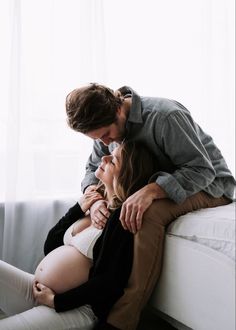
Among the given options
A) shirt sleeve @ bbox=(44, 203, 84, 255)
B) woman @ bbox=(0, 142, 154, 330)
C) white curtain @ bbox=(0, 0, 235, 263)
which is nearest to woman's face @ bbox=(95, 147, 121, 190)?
woman @ bbox=(0, 142, 154, 330)

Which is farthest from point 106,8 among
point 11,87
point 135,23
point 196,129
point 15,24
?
point 196,129

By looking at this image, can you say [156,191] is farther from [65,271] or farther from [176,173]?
[65,271]

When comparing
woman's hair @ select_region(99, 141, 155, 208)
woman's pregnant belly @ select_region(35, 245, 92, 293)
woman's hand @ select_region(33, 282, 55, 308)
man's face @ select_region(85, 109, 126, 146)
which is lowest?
woman's hand @ select_region(33, 282, 55, 308)

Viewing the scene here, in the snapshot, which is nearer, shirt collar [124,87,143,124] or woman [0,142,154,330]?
woman [0,142,154,330]

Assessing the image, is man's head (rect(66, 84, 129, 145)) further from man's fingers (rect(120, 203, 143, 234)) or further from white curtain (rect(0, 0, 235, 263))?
white curtain (rect(0, 0, 235, 263))

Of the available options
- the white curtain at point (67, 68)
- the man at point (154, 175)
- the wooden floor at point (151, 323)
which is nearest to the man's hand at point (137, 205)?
the man at point (154, 175)

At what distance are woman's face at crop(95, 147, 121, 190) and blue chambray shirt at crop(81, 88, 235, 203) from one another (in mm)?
91

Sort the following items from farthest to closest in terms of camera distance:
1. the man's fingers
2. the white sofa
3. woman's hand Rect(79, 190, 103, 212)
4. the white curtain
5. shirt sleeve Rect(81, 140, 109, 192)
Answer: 1. the white curtain
2. shirt sleeve Rect(81, 140, 109, 192)
3. woman's hand Rect(79, 190, 103, 212)
4. the man's fingers
5. the white sofa

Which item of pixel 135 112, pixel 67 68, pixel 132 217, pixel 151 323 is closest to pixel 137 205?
pixel 132 217

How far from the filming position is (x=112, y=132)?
1.53 meters

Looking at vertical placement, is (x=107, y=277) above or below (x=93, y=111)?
below

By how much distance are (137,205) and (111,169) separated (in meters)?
0.21

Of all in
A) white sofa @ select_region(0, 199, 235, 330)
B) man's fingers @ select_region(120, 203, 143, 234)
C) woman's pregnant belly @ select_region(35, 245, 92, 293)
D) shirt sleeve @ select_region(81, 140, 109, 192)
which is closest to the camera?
white sofa @ select_region(0, 199, 235, 330)

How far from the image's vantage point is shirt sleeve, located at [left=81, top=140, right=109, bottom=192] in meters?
1.82
